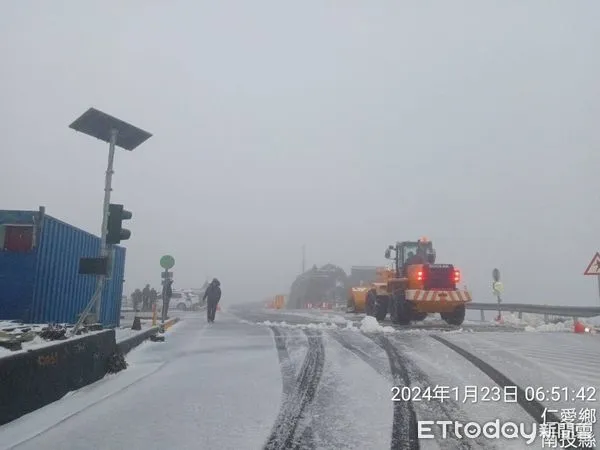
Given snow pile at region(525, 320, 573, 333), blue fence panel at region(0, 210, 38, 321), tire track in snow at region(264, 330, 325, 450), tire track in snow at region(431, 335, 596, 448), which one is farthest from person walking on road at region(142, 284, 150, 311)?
tire track in snow at region(431, 335, 596, 448)

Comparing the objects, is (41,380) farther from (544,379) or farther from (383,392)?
(544,379)

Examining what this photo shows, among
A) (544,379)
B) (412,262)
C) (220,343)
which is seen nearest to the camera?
(544,379)

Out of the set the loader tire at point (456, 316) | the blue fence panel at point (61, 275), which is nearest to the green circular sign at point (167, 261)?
the blue fence panel at point (61, 275)

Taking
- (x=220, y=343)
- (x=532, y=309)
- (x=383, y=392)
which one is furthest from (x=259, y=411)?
(x=532, y=309)

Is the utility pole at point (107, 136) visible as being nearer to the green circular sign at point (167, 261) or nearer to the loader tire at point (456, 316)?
the green circular sign at point (167, 261)

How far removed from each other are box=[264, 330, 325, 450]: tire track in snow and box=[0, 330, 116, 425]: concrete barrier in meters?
2.44

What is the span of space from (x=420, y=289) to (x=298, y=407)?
33.4 feet

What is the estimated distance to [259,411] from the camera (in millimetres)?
4883

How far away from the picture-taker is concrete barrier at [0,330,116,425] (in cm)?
430

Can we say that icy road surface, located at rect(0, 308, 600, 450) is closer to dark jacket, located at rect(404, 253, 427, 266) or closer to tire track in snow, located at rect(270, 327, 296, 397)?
tire track in snow, located at rect(270, 327, 296, 397)

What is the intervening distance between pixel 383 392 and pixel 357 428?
4.47 ft

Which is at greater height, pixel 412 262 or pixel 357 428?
pixel 412 262

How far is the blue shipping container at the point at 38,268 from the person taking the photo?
873 centimetres

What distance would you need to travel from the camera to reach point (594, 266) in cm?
1397
